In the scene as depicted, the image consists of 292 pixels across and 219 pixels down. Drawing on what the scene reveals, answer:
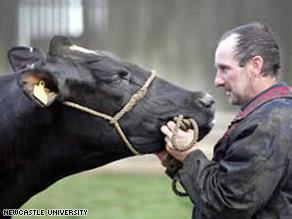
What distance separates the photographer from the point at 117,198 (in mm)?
7844

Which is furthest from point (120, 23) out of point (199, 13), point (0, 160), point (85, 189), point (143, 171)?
point (0, 160)

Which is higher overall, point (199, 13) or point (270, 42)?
point (270, 42)

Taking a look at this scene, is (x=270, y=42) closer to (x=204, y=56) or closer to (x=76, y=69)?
(x=76, y=69)

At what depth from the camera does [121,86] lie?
124 inches

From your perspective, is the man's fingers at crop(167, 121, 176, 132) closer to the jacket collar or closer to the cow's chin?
the cow's chin

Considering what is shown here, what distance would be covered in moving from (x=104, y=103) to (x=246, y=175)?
0.67 metres

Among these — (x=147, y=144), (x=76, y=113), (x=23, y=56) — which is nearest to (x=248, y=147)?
(x=147, y=144)

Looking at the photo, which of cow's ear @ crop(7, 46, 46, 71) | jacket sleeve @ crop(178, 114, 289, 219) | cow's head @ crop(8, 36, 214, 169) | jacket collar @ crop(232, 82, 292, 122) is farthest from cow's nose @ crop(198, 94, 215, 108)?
cow's ear @ crop(7, 46, 46, 71)

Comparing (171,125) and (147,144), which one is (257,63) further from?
(147,144)

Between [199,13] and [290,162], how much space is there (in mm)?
7341

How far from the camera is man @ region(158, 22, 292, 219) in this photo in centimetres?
281

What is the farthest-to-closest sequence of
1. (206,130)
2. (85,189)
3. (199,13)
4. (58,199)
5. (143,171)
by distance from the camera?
(199,13), (143,171), (85,189), (58,199), (206,130)

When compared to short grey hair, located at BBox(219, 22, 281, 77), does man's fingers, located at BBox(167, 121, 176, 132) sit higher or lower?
lower

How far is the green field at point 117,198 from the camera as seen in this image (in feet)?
23.4
